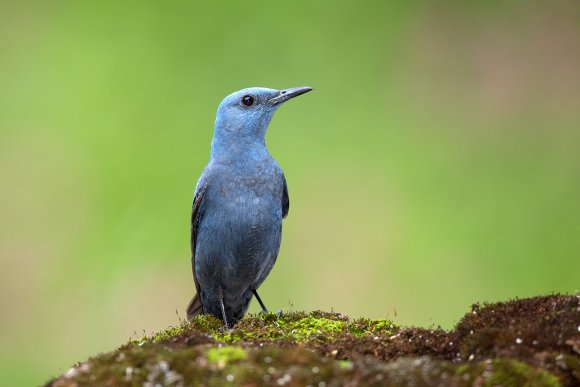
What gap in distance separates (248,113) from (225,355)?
425 cm

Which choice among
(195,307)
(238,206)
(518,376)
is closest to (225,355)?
(518,376)

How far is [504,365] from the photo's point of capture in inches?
142

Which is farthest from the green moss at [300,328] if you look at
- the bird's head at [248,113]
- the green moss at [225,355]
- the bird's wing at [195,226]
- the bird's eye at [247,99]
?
the bird's eye at [247,99]

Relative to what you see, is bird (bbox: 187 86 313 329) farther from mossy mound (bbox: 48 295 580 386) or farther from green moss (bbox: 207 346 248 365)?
green moss (bbox: 207 346 248 365)

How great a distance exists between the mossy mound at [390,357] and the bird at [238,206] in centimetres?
233

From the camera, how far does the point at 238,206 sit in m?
7.33

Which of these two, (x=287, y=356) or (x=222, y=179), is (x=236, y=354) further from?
(x=222, y=179)

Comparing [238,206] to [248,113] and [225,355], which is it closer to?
[248,113]

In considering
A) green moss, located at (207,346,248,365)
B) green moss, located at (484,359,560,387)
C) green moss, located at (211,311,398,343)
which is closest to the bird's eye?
green moss, located at (211,311,398,343)

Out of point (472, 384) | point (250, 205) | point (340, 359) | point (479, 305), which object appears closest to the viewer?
point (472, 384)

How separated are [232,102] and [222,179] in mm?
837

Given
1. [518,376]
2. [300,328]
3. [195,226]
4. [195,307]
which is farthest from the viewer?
[195,307]

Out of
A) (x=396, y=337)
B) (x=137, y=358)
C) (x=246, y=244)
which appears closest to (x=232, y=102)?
(x=246, y=244)

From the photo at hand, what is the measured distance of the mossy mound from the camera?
3568 millimetres
